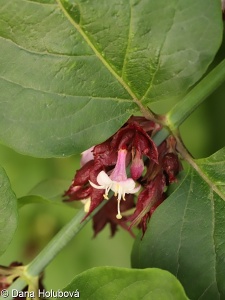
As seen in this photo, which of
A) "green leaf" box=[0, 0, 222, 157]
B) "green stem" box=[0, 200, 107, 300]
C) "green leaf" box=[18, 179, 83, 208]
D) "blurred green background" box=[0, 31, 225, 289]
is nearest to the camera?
"green leaf" box=[0, 0, 222, 157]

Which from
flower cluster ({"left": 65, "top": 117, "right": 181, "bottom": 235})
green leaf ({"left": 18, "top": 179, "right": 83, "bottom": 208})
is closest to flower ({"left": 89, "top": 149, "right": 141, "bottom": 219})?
flower cluster ({"left": 65, "top": 117, "right": 181, "bottom": 235})

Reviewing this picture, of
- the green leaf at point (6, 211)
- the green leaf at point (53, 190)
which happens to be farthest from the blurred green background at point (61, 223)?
the green leaf at point (6, 211)

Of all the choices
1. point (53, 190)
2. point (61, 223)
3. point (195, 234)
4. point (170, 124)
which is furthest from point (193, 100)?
point (61, 223)

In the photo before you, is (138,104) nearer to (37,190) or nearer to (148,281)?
(148,281)

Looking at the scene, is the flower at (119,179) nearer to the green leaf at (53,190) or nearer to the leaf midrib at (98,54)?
the leaf midrib at (98,54)

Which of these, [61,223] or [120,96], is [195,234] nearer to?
[120,96]

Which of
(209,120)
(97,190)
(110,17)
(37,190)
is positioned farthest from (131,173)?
(209,120)

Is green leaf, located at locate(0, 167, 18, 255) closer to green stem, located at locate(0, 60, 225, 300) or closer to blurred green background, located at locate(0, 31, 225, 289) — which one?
green stem, located at locate(0, 60, 225, 300)
